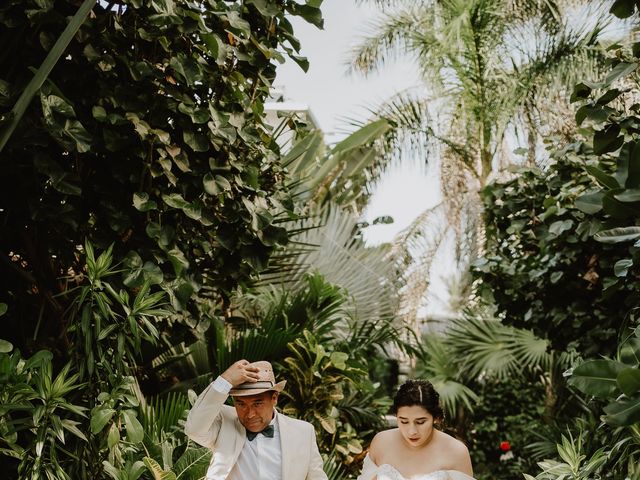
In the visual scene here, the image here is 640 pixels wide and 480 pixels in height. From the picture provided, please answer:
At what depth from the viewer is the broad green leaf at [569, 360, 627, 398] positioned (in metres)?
2.21

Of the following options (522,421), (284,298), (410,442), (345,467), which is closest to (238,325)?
(284,298)

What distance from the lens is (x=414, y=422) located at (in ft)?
12.5

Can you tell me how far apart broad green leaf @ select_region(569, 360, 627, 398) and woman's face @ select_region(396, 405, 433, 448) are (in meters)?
1.62

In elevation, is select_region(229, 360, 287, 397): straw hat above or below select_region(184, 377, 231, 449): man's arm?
above

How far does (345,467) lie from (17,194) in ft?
12.9

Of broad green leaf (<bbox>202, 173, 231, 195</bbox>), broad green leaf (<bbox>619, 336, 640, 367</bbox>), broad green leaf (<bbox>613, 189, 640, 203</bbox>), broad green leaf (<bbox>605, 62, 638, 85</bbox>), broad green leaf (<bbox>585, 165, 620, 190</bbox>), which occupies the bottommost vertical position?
broad green leaf (<bbox>619, 336, 640, 367</bbox>)

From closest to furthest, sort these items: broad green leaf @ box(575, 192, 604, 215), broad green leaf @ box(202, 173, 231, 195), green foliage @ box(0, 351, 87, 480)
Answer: broad green leaf @ box(575, 192, 604, 215) → green foliage @ box(0, 351, 87, 480) → broad green leaf @ box(202, 173, 231, 195)

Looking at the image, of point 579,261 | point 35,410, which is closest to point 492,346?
point 579,261

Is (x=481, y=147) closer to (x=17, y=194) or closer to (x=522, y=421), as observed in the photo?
(x=522, y=421)

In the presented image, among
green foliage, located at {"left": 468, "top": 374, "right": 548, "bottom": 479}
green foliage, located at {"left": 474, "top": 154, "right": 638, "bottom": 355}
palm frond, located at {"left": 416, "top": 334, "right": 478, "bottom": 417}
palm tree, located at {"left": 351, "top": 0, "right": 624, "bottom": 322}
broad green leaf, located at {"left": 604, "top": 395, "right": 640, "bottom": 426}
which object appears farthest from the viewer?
palm tree, located at {"left": 351, "top": 0, "right": 624, "bottom": 322}

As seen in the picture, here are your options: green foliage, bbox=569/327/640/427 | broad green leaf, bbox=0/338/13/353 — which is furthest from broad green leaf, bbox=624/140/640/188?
broad green leaf, bbox=0/338/13/353

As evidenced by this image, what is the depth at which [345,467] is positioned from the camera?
6.61m

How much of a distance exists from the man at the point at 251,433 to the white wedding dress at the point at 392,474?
0.49 metres

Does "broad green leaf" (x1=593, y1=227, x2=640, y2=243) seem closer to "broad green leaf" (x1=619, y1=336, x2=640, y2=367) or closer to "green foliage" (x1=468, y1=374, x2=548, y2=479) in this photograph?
"broad green leaf" (x1=619, y1=336, x2=640, y2=367)
